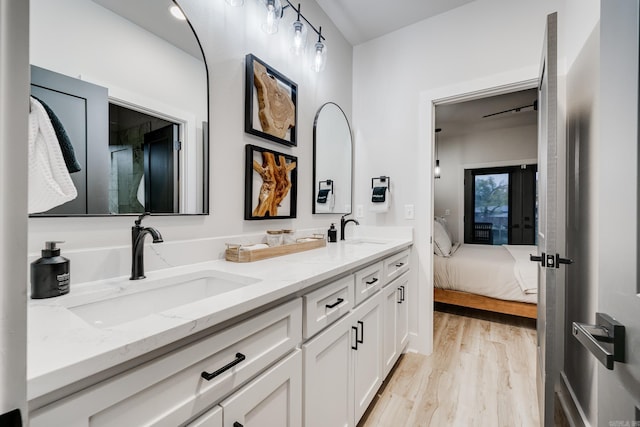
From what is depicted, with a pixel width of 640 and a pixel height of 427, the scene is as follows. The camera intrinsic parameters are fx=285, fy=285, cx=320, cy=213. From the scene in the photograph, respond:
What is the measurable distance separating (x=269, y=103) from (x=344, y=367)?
Answer: 144 cm

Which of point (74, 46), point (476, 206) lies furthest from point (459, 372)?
point (476, 206)

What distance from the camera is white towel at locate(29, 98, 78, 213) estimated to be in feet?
2.67

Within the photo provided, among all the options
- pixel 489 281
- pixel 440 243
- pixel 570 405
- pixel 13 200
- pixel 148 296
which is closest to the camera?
pixel 13 200

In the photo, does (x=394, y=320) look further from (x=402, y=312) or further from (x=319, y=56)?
(x=319, y=56)

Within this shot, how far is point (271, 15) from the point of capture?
5.14 ft

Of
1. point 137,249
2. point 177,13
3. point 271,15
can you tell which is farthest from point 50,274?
point 271,15

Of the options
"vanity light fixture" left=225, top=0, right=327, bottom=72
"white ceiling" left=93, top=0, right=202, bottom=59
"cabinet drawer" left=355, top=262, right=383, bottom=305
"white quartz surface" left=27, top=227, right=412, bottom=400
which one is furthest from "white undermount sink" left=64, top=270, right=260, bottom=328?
"vanity light fixture" left=225, top=0, right=327, bottom=72

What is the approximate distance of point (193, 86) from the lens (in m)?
1.26

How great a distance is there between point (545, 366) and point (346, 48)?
104 inches

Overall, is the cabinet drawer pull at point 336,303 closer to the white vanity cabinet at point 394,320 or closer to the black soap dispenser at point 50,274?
the white vanity cabinet at point 394,320

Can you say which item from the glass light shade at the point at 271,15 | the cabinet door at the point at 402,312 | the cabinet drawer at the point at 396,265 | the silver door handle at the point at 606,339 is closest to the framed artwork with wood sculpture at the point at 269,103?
the glass light shade at the point at 271,15

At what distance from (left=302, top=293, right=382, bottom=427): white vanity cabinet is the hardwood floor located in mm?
221

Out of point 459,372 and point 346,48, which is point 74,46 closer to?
point 346,48

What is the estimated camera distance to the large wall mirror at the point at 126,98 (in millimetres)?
877
